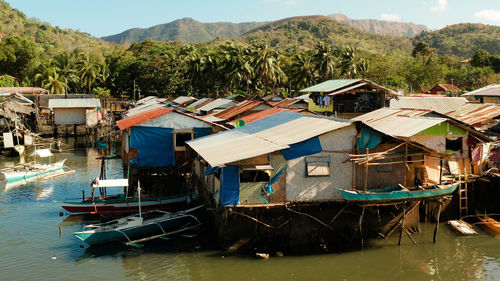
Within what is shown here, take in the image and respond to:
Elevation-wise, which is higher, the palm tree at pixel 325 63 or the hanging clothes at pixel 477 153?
the palm tree at pixel 325 63

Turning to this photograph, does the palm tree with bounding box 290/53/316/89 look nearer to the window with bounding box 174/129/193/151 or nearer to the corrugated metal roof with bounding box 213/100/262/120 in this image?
the corrugated metal roof with bounding box 213/100/262/120

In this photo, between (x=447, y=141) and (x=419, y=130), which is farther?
(x=447, y=141)

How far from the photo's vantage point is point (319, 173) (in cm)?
1775

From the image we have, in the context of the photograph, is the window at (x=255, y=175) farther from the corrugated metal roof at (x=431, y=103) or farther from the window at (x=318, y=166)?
the corrugated metal roof at (x=431, y=103)

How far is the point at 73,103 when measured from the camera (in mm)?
56125

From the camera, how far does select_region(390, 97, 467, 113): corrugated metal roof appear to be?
3559 centimetres

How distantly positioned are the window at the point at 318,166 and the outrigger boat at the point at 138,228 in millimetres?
5640

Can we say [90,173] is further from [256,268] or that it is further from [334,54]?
[334,54]

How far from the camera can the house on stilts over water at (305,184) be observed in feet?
57.1

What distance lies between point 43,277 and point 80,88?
64.0 metres

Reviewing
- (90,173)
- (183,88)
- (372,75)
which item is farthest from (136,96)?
(90,173)

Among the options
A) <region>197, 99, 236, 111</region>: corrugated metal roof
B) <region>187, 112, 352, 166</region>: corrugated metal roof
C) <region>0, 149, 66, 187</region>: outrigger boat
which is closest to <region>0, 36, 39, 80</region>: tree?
<region>197, 99, 236, 111</region>: corrugated metal roof

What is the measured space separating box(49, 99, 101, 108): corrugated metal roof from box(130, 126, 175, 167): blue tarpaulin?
3280 centimetres

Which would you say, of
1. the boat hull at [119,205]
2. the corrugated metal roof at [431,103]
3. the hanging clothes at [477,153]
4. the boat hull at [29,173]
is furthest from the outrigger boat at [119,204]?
the corrugated metal roof at [431,103]
